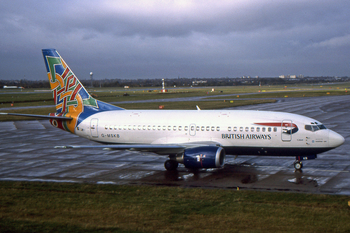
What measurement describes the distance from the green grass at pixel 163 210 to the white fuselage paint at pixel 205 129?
234 inches

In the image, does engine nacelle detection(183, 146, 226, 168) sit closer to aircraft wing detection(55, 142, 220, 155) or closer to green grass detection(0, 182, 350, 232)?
aircraft wing detection(55, 142, 220, 155)

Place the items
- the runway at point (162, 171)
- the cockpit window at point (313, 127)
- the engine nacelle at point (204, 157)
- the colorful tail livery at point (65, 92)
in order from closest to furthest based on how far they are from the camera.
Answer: the runway at point (162, 171), the engine nacelle at point (204, 157), the cockpit window at point (313, 127), the colorful tail livery at point (65, 92)

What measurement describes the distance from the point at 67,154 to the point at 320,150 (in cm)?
2317

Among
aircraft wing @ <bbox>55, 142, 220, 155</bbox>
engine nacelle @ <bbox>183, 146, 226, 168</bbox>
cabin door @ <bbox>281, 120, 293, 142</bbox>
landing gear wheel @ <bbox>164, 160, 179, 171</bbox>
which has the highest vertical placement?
cabin door @ <bbox>281, 120, 293, 142</bbox>

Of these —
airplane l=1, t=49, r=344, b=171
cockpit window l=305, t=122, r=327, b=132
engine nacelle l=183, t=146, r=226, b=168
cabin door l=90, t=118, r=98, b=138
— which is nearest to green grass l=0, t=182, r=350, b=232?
engine nacelle l=183, t=146, r=226, b=168

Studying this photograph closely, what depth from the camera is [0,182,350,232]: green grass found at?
15266 mm

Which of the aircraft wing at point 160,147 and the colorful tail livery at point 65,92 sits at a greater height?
the colorful tail livery at point 65,92

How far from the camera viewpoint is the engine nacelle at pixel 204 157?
23.6m

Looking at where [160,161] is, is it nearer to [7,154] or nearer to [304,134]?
[304,134]

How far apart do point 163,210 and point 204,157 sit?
696cm

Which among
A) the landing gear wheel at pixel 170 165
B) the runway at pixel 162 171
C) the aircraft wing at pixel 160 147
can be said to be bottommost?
the runway at pixel 162 171

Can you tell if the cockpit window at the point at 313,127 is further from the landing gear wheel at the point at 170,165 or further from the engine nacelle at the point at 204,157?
the landing gear wheel at the point at 170,165

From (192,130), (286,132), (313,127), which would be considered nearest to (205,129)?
(192,130)

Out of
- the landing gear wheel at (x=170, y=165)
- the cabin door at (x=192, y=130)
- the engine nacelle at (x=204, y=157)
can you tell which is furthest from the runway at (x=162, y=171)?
the cabin door at (x=192, y=130)
